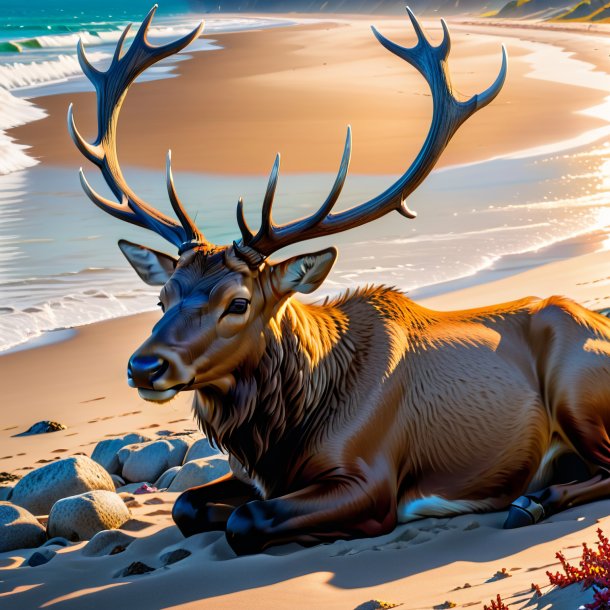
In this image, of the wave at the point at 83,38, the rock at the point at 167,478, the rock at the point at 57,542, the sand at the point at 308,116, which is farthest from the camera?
the wave at the point at 83,38

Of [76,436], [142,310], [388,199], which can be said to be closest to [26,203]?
[142,310]

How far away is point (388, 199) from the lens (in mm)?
6867

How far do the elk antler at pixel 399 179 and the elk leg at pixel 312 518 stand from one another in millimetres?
1235

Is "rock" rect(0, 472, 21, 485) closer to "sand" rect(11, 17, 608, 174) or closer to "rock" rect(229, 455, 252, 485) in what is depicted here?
"rock" rect(229, 455, 252, 485)

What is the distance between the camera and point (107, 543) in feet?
22.1

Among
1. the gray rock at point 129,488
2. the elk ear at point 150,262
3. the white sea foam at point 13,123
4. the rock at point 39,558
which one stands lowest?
the gray rock at point 129,488

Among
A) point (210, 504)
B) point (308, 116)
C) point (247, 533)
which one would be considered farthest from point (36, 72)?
point (247, 533)

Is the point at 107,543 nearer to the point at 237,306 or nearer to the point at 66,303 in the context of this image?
the point at 237,306

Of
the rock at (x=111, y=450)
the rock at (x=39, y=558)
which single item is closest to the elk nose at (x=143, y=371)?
the rock at (x=39, y=558)

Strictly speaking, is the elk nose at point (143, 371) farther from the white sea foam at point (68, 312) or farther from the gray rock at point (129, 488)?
the white sea foam at point (68, 312)

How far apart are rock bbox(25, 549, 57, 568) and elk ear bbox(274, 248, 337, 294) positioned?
1.84 meters

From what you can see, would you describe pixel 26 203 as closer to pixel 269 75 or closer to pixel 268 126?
pixel 268 126

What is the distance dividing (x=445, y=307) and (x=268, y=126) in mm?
16439

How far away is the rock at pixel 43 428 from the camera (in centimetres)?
964
